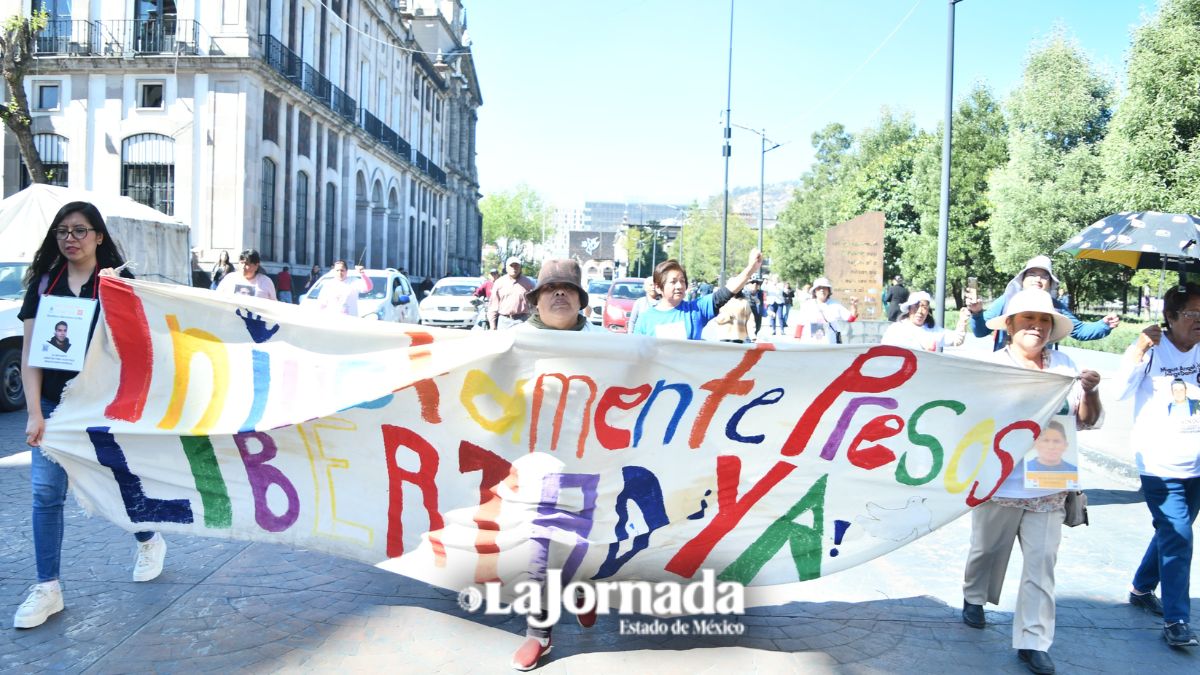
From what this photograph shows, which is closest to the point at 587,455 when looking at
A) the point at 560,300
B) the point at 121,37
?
the point at 560,300

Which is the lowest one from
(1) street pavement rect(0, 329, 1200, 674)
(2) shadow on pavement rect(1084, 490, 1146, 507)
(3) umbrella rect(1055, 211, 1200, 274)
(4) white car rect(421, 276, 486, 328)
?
(1) street pavement rect(0, 329, 1200, 674)

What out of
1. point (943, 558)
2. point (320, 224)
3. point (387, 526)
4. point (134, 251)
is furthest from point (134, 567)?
point (320, 224)

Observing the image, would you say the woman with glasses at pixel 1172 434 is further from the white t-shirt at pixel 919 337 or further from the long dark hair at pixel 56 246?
the long dark hair at pixel 56 246

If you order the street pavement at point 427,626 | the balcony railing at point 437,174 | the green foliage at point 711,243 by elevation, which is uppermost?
the balcony railing at point 437,174

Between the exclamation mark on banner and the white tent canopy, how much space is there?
10.7 meters

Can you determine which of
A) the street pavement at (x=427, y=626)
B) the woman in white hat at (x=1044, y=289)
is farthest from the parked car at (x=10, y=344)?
A: the woman in white hat at (x=1044, y=289)

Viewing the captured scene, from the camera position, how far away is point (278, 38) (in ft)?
103

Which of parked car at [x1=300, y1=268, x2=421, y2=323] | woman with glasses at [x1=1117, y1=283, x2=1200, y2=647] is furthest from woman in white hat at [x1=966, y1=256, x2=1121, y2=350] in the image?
parked car at [x1=300, y1=268, x2=421, y2=323]

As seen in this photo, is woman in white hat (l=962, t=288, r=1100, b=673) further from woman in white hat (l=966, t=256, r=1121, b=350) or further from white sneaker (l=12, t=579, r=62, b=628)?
white sneaker (l=12, t=579, r=62, b=628)

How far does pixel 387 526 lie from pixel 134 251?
1484 cm

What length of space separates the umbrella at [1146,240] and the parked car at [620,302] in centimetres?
1463

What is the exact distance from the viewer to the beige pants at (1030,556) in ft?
13.2

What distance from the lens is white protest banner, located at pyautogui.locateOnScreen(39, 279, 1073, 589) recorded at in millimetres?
4141

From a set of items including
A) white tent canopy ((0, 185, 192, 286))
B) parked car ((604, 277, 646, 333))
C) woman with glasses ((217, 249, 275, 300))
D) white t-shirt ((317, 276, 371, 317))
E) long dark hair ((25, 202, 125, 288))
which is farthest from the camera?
parked car ((604, 277, 646, 333))
